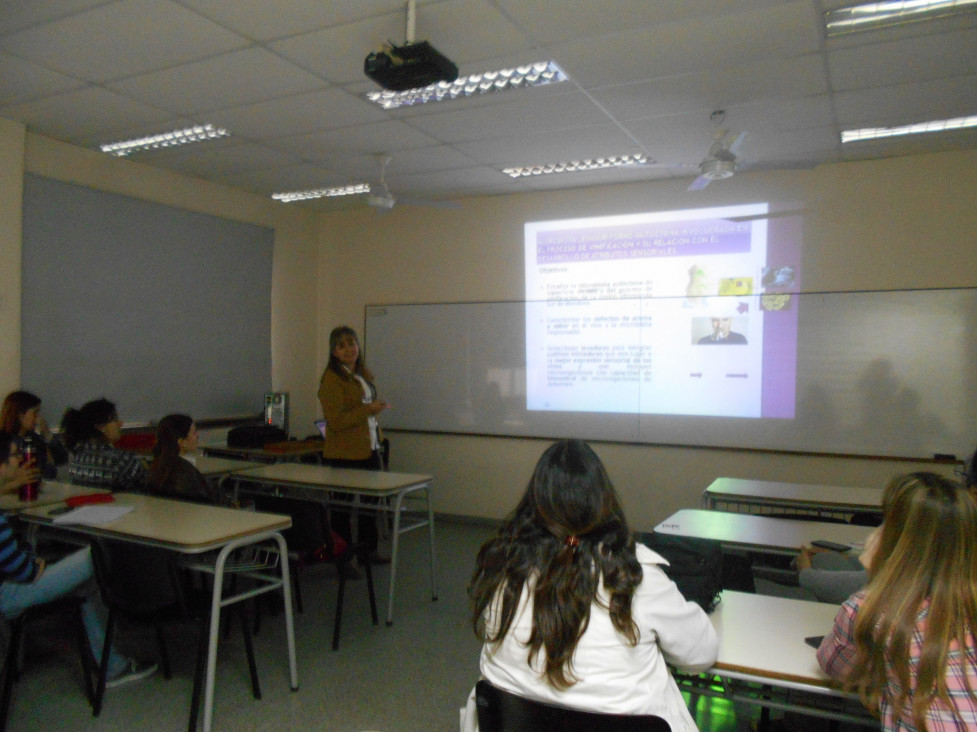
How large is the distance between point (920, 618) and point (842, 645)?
7.1 inches

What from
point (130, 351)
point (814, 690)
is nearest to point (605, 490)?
point (814, 690)

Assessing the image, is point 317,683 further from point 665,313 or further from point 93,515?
point 665,313

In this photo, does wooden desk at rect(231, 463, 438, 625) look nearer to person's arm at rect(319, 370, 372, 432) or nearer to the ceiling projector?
person's arm at rect(319, 370, 372, 432)

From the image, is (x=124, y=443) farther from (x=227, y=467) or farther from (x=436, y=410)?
(x=436, y=410)

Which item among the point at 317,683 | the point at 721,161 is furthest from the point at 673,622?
the point at 721,161

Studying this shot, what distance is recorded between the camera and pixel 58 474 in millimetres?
4430

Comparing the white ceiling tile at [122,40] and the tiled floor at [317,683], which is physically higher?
the white ceiling tile at [122,40]

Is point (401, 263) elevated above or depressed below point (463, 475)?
above

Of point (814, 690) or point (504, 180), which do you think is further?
point (504, 180)

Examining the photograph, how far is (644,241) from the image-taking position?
527 centimetres

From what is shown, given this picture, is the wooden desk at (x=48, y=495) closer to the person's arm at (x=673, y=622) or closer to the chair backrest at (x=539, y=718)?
the chair backrest at (x=539, y=718)

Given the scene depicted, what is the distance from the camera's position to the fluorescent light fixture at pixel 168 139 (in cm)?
433

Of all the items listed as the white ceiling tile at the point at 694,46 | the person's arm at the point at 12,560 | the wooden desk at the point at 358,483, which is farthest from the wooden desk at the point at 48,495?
the white ceiling tile at the point at 694,46

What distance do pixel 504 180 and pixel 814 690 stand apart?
441cm
